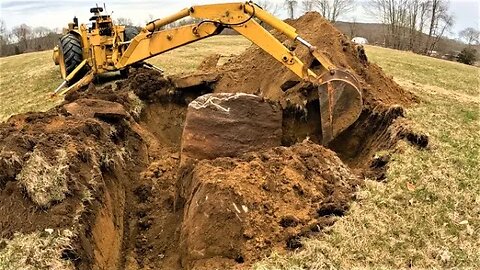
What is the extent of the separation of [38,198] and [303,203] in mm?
3002

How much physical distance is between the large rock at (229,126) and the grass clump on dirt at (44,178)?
2.05m

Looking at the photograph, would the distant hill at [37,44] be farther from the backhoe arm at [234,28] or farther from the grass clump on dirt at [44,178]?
the grass clump on dirt at [44,178]

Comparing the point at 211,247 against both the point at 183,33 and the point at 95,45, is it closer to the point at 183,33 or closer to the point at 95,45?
the point at 183,33

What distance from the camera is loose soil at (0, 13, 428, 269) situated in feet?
18.9

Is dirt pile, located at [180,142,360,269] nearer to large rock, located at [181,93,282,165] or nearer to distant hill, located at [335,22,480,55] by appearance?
large rock, located at [181,93,282,165]

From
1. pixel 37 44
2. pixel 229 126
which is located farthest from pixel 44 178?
pixel 37 44

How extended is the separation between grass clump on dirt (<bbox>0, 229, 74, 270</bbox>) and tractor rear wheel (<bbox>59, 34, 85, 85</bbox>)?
1031 centimetres

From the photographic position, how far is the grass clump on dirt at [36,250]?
17.2 ft

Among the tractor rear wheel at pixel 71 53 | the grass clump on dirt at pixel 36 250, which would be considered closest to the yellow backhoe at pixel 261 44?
the tractor rear wheel at pixel 71 53

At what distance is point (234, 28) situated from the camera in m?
9.56

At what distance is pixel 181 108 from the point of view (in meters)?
11.7

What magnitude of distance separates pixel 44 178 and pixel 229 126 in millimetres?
2973

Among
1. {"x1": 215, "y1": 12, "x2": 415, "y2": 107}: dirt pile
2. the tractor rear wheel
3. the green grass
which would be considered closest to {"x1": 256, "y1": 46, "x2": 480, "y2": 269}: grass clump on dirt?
{"x1": 215, "y1": 12, "x2": 415, "y2": 107}: dirt pile

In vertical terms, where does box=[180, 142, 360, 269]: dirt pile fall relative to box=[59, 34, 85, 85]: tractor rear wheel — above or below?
below
